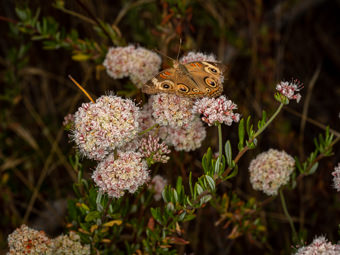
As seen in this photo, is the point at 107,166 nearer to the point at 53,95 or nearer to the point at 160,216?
the point at 160,216

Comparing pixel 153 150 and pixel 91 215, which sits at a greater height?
pixel 153 150

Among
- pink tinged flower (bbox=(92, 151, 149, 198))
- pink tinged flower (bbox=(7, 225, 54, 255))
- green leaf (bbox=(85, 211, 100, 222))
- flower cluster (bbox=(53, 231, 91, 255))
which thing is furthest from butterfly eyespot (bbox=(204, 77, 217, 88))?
pink tinged flower (bbox=(7, 225, 54, 255))

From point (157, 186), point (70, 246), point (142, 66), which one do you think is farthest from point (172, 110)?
point (70, 246)

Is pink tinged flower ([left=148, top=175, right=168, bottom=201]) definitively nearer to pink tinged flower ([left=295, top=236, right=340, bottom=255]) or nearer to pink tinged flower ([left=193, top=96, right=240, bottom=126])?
pink tinged flower ([left=193, top=96, right=240, bottom=126])

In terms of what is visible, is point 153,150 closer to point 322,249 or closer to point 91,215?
point 91,215

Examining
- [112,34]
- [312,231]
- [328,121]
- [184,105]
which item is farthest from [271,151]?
[328,121]

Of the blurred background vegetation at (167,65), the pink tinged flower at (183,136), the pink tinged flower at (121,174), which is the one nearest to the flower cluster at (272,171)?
the blurred background vegetation at (167,65)

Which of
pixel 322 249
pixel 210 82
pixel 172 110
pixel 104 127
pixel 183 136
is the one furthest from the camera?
pixel 183 136

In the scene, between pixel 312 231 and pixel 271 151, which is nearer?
pixel 271 151
